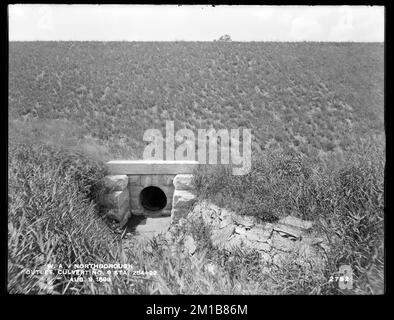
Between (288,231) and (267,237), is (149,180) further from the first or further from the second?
(288,231)

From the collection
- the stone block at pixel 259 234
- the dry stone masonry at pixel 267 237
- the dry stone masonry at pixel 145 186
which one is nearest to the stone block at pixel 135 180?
the dry stone masonry at pixel 145 186

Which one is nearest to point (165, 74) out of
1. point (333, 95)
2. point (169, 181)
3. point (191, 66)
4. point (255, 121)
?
point (191, 66)

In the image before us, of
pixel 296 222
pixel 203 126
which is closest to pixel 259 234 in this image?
pixel 296 222

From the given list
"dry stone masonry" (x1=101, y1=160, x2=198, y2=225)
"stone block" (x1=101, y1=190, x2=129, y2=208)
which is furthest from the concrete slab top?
"stone block" (x1=101, y1=190, x2=129, y2=208)

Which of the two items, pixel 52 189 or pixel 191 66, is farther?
pixel 191 66

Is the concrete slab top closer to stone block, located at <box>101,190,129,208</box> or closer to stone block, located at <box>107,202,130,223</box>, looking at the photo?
stone block, located at <box>101,190,129,208</box>

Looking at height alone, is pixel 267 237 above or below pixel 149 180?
below

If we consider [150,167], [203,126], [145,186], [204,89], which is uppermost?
[204,89]
